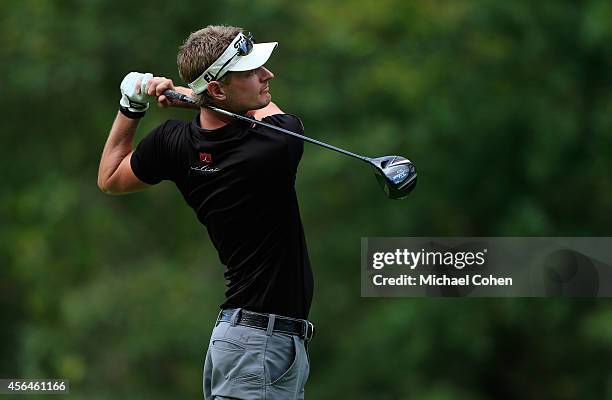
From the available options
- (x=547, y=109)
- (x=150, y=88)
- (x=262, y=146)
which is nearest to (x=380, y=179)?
(x=262, y=146)

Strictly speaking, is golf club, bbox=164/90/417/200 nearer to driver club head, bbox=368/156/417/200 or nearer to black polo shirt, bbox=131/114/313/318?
driver club head, bbox=368/156/417/200

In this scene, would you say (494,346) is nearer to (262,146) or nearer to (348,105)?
(348,105)

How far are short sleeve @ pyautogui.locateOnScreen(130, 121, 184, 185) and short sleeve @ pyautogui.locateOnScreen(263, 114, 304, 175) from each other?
0.39 m

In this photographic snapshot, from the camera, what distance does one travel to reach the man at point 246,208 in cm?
528

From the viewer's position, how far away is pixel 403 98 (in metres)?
17.0

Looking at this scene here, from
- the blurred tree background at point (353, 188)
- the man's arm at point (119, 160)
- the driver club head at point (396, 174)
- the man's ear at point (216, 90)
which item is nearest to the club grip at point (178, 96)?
the man's ear at point (216, 90)

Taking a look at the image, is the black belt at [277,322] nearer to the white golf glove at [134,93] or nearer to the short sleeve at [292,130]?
the short sleeve at [292,130]

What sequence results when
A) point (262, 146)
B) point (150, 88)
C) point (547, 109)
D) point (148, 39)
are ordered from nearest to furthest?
point (262, 146)
point (150, 88)
point (547, 109)
point (148, 39)

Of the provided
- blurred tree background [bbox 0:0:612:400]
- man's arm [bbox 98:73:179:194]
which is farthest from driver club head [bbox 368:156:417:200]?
blurred tree background [bbox 0:0:612:400]

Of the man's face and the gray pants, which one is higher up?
the man's face

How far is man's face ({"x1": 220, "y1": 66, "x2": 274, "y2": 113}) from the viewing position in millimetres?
5406

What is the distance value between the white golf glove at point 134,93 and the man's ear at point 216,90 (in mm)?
373

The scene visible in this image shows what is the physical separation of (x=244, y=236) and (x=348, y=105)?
40.0 feet

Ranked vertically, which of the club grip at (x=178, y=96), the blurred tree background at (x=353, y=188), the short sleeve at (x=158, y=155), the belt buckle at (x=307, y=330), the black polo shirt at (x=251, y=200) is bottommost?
the belt buckle at (x=307, y=330)
